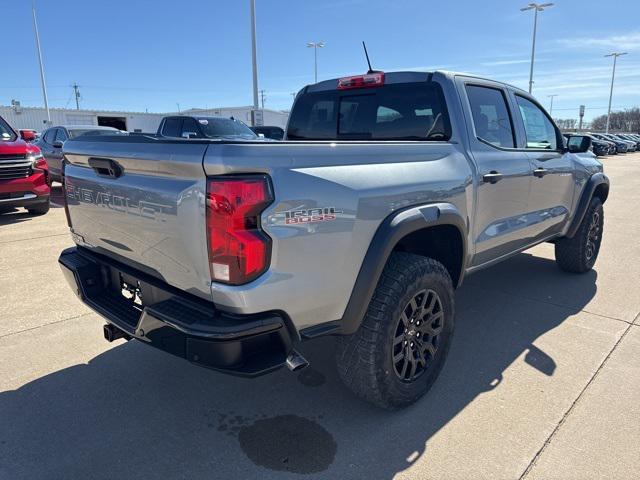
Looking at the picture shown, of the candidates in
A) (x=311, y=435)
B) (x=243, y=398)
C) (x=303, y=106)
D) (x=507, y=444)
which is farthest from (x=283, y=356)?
(x=303, y=106)

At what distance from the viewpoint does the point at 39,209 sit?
8.67 m

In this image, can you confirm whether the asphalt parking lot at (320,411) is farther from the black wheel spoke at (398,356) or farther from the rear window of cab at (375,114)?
the rear window of cab at (375,114)

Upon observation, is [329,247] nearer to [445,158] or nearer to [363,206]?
[363,206]

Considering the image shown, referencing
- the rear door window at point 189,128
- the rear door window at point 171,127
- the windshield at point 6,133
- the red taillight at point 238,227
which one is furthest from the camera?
the rear door window at point 171,127

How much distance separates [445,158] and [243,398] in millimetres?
1939

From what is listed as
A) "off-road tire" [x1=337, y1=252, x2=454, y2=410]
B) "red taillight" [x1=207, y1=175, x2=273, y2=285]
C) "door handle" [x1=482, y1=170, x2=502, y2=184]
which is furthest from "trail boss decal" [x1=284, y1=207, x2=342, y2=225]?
"door handle" [x1=482, y1=170, x2=502, y2=184]

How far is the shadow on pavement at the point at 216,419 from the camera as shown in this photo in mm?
2314

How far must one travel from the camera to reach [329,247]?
84.9 inches

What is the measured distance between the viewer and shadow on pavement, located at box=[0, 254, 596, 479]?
Answer: 2.31 m

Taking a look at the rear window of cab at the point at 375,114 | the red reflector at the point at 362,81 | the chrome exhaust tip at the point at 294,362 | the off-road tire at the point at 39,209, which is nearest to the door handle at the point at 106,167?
the chrome exhaust tip at the point at 294,362

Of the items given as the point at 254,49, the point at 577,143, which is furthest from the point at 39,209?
the point at 254,49

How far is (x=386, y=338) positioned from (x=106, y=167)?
5.59ft

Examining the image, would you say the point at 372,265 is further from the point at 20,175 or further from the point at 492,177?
the point at 20,175

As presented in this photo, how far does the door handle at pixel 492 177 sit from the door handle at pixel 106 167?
7.54 ft
